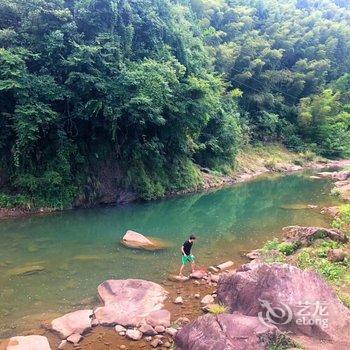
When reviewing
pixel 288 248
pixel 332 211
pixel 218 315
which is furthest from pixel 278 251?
pixel 332 211

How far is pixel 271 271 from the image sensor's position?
8305 millimetres

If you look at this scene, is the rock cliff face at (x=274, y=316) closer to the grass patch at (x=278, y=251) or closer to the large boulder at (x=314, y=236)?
the grass patch at (x=278, y=251)

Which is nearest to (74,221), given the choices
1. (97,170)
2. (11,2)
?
(97,170)

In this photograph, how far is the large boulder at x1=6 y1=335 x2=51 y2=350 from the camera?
7551 mm

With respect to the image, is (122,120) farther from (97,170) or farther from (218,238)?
(218,238)

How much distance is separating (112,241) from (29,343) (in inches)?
298

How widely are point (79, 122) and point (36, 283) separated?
11858 mm

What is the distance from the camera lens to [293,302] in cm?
765

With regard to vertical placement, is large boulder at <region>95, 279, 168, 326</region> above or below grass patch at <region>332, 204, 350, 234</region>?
below

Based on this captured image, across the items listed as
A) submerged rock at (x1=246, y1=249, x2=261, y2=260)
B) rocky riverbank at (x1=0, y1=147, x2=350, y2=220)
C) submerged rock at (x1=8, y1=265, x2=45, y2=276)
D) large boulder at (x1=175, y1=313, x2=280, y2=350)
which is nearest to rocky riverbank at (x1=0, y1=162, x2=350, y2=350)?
large boulder at (x1=175, y1=313, x2=280, y2=350)

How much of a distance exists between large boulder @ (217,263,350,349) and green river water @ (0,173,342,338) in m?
3.83

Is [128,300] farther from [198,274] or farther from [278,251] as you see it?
[278,251]

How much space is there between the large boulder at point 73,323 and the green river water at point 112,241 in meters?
0.60

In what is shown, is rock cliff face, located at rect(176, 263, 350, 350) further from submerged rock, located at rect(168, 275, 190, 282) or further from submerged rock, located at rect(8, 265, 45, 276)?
submerged rock, located at rect(8, 265, 45, 276)
